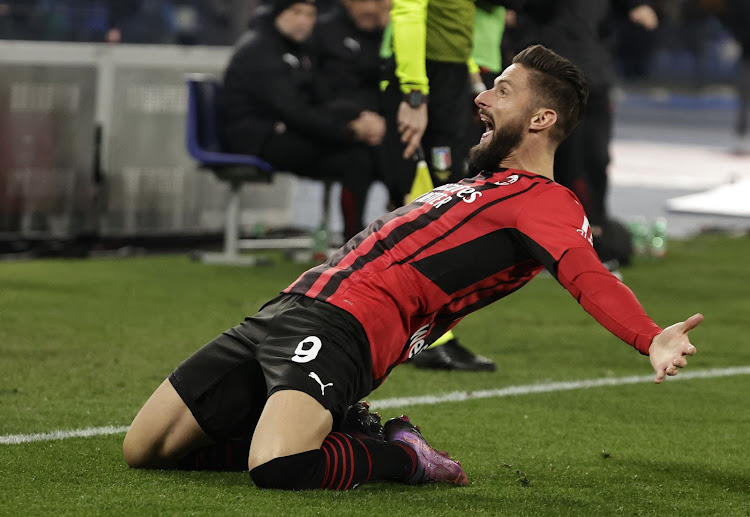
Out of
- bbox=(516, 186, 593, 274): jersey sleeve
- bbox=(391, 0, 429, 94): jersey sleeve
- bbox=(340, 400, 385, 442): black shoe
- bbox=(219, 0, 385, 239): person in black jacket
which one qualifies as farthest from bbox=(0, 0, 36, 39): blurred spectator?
bbox=(516, 186, 593, 274): jersey sleeve

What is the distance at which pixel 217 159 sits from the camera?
8828 mm

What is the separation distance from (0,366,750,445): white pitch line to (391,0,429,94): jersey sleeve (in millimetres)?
1192

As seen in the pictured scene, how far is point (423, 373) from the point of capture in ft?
19.2

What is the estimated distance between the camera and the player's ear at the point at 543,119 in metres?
3.87

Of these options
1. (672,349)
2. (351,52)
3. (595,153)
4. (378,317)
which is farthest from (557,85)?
(351,52)

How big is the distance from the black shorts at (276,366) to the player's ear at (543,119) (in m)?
0.72

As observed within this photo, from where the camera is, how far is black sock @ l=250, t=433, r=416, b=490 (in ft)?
12.1

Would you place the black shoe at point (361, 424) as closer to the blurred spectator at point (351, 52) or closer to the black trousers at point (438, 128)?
the black trousers at point (438, 128)

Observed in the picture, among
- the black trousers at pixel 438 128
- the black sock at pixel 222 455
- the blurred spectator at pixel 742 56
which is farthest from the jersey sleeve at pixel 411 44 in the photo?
the blurred spectator at pixel 742 56

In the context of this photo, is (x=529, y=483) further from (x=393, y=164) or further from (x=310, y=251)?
(x=310, y=251)

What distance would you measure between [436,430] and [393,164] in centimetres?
145

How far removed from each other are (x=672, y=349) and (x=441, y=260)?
2.52ft

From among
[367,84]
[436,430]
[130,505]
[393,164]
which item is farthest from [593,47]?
[130,505]

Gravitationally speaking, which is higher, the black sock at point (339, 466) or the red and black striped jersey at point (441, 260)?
the red and black striped jersey at point (441, 260)
